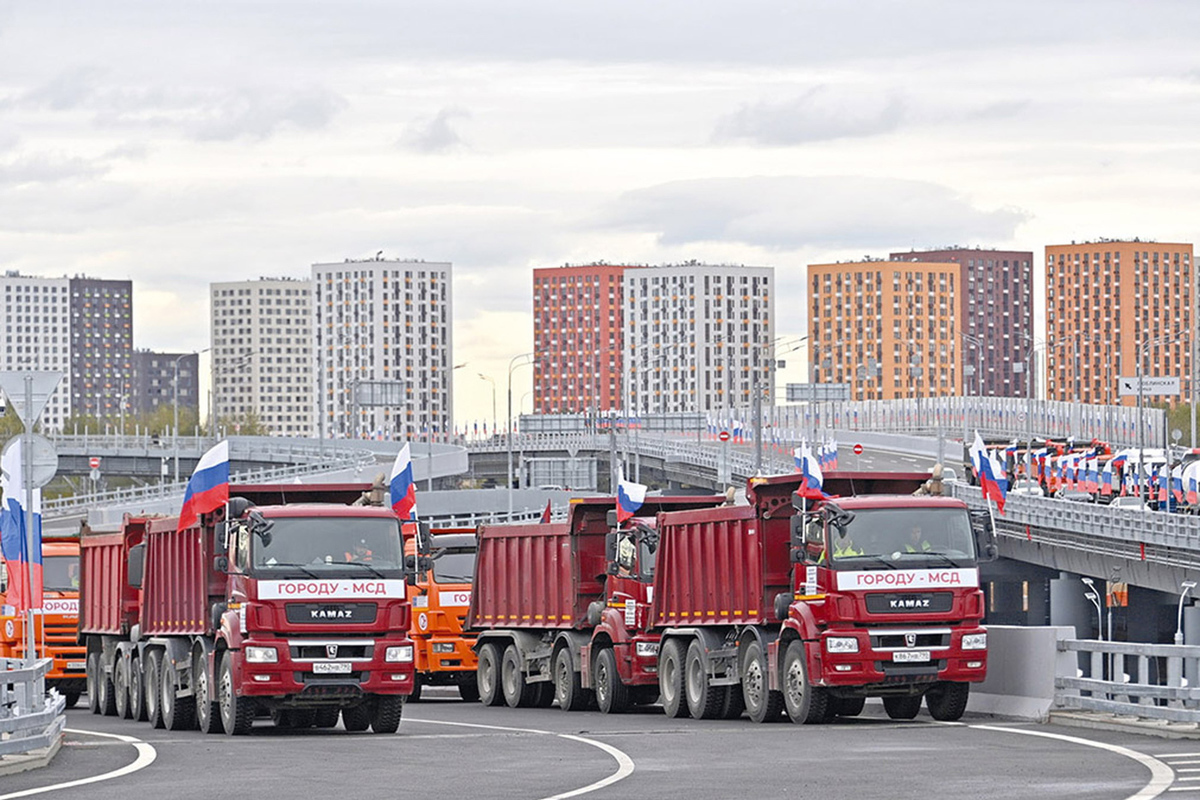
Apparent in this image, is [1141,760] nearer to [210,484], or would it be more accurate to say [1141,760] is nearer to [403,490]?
[210,484]

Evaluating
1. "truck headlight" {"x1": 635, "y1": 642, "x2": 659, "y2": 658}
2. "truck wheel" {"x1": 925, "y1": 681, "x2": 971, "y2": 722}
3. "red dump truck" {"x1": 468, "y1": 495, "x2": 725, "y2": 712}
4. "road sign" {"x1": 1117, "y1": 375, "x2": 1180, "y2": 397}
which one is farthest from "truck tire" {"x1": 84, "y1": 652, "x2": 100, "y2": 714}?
"road sign" {"x1": 1117, "y1": 375, "x2": 1180, "y2": 397}

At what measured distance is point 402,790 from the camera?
18625mm

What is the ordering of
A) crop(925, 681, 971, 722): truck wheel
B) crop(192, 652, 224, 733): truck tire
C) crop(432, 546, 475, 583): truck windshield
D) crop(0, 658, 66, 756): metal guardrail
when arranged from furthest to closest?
crop(432, 546, 475, 583): truck windshield < crop(192, 652, 224, 733): truck tire < crop(925, 681, 971, 722): truck wheel < crop(0, 658, 66, 756): metal guardrail

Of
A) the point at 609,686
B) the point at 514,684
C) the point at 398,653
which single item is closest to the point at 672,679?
the point at 609,686

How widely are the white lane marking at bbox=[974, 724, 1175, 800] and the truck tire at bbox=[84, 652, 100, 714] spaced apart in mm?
14638

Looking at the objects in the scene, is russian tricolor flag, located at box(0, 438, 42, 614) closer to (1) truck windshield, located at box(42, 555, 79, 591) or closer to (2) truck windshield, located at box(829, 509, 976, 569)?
(2) truck windshield, located at box(829, 509, 976, 569)

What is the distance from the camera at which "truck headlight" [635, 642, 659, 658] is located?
1234 inches

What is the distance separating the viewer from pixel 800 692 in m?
27.3

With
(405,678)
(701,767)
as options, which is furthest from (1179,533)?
(701,767)

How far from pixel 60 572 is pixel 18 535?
1196cm

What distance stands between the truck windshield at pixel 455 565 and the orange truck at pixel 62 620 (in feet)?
19.0

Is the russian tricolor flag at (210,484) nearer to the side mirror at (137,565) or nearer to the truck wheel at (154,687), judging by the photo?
the truck wheel at (154,687)

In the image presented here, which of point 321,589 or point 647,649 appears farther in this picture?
point 647,649

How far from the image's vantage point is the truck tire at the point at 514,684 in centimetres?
3484
